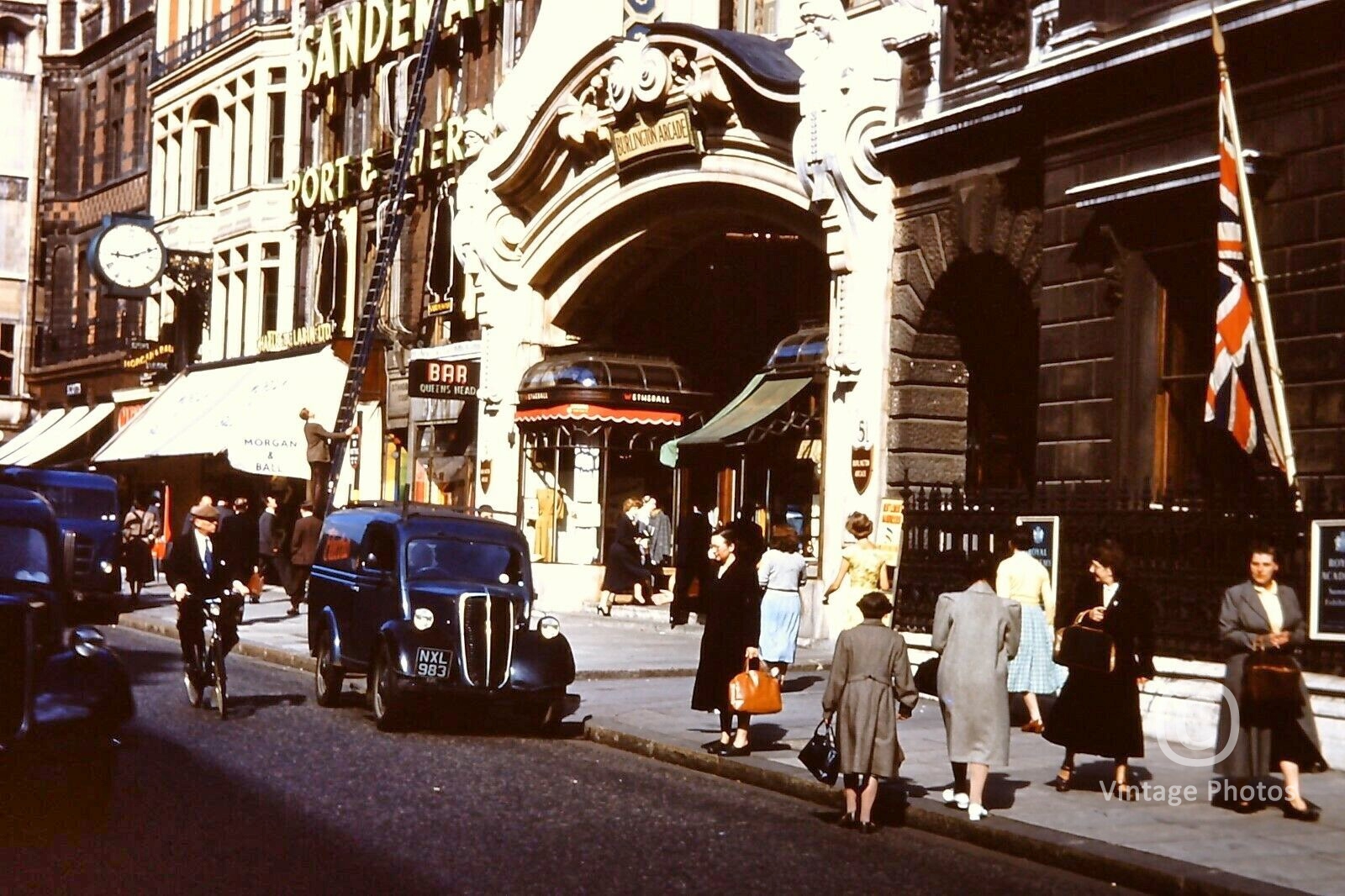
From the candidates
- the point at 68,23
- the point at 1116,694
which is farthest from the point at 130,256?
the point at 1116,694

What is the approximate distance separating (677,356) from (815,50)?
887 centimetres

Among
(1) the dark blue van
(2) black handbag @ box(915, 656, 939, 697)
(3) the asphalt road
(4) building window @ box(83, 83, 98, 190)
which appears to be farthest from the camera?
(4) building window @ box(83, 83, 98, 190)

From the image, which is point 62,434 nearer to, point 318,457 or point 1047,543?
point 318,457

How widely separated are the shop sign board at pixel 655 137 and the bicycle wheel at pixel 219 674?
1295cm

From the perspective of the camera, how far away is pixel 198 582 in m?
17.1

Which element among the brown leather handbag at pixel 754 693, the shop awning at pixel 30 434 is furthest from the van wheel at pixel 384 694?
the shop awning at pixel 30 434

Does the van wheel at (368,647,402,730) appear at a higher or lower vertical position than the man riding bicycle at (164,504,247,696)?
lower

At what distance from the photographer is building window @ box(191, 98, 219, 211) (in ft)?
157

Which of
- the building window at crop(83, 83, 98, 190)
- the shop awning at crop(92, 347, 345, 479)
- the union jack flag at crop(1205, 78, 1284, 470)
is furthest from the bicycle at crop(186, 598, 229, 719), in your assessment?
the building window at crop(83, 83, 98, 190)

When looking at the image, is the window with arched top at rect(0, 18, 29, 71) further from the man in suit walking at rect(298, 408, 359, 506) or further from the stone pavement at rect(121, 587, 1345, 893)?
the stone pavement at rect(121, 587, 1345, 893)

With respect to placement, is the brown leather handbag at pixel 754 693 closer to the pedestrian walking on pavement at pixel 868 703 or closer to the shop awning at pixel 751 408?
the pedestrian walking on pavement at pixel 868 703

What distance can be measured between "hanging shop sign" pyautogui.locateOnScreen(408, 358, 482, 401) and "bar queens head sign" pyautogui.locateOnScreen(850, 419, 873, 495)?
10.8 metres

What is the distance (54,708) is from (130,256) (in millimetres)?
37457

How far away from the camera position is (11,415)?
2297 inches
